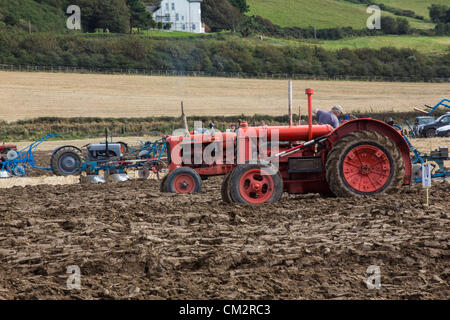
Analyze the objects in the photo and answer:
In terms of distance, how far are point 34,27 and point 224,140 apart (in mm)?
60313

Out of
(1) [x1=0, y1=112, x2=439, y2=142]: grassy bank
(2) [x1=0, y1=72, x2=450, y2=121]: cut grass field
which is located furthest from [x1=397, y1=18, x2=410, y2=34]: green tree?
(1) [x1=0, y1=112, x2=439, y2=142]: grassy bank

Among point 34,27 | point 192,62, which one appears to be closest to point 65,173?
point 192,62

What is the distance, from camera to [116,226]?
24.0ft

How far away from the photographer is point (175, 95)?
47.6 m

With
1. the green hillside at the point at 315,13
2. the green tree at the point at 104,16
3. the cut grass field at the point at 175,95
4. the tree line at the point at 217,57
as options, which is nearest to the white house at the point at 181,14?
the green hillside at the point at 315,13

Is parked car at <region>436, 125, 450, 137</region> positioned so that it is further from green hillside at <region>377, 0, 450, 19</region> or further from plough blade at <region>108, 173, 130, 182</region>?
green hillside at <region>377, 0, 450, 19</region>

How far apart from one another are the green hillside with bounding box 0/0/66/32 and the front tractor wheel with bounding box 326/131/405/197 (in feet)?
202

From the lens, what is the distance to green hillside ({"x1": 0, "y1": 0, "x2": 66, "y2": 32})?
220 ft

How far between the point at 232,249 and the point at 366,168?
3.17 m

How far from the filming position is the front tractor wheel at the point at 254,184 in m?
8.23

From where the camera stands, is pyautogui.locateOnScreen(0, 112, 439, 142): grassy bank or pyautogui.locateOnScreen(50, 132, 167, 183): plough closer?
pyautogui.locateOnScreen(50, 132, 167, 183): plough

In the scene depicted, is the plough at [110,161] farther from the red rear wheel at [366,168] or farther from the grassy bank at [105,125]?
the grassy bank at [105,125]

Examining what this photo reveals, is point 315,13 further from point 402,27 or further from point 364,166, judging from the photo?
point 364,166

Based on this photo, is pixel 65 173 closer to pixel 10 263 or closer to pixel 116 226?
pixel 116 226
